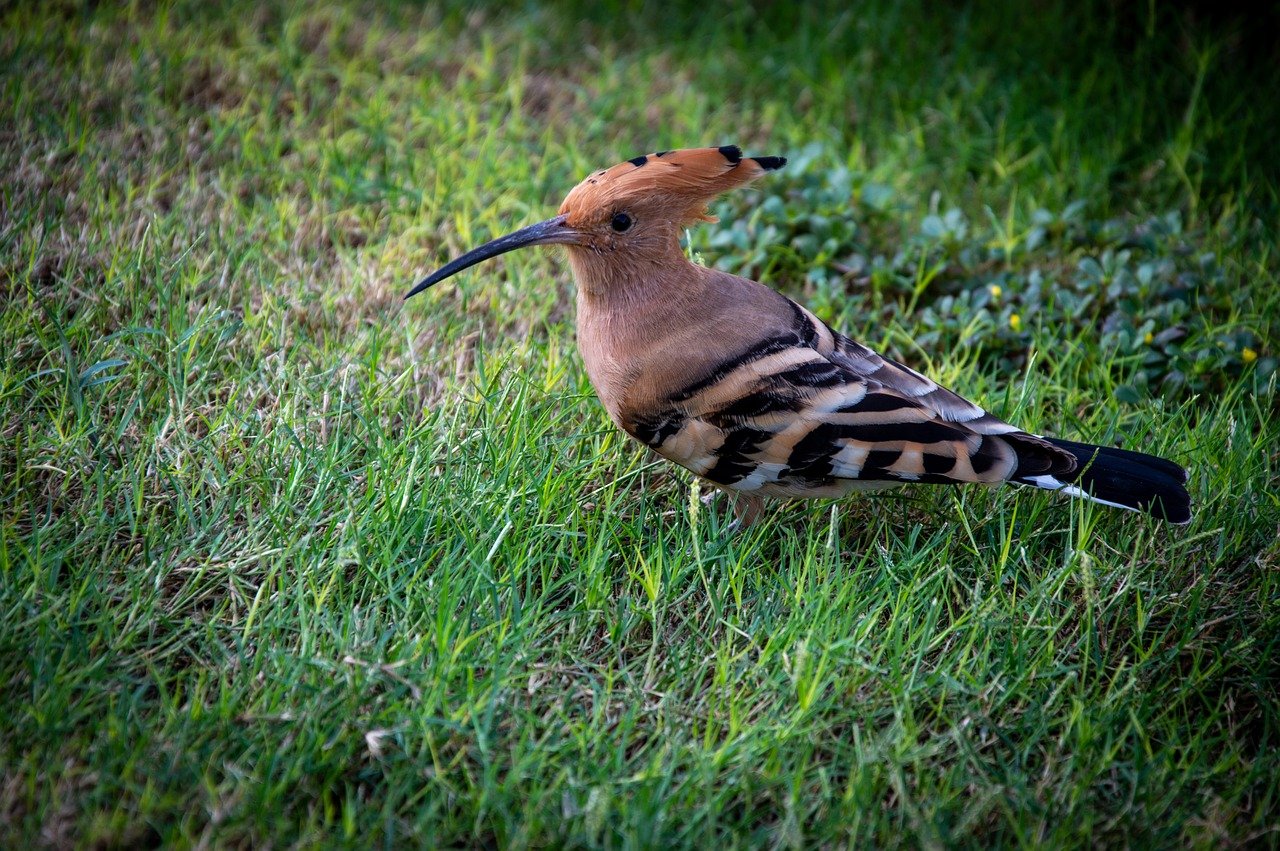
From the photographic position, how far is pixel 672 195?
269 centimetres

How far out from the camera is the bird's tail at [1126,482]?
2533 millimetres

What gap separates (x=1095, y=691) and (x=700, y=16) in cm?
361

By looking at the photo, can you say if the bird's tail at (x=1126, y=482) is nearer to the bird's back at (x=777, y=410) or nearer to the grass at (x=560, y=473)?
the bird's back at (x=777, y=410)

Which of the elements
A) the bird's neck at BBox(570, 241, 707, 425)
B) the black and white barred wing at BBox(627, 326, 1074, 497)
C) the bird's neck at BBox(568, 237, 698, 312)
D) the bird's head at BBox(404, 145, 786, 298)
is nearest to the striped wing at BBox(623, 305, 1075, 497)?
the black and white barred wing at BBox(627, 326, 1074, 497)

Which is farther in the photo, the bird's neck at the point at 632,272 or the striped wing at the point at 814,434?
the bird's neck at the point at 632,272

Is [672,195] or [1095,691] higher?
[672,195]

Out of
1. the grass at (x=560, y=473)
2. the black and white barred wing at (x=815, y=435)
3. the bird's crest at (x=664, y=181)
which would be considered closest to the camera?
the grass at (x=560, y=473)

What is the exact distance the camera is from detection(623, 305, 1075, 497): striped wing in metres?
2.50

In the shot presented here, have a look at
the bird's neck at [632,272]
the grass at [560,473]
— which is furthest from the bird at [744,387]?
the grass at [560,473]

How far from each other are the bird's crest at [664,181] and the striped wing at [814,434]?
43cm

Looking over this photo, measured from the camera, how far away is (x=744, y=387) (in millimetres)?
2561

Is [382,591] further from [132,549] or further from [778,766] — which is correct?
[778,766]

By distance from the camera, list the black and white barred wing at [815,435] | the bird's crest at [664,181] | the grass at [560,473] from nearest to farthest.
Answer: the grass at [560,473], the black and white barred wing at [815,435], the bird's crest at [664,181]

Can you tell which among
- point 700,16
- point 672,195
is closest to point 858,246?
point 672,195
